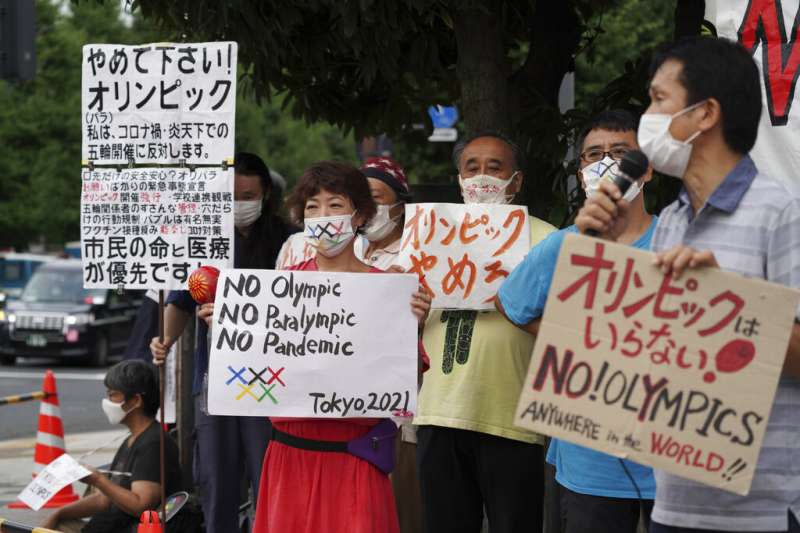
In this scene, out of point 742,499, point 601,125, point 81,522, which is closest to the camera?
point 742,499

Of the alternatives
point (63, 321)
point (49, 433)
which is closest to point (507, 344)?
point (49, 433)

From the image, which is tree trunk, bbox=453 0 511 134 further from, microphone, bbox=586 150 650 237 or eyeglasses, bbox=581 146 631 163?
microphone, bbox=586 150 650 237

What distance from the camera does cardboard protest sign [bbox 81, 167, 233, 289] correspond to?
5957 mm

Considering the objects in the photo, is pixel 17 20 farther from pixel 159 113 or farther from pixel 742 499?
pixel 742 499

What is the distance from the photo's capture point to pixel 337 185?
503 cm

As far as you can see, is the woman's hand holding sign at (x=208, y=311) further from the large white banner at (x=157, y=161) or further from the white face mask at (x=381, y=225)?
the white face mask at (x=381, y=225)

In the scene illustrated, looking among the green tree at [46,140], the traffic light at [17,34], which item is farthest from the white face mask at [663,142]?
the green tree at [46,140]

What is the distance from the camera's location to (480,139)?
5465 mm

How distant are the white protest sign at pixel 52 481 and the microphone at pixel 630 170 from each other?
3.75 m

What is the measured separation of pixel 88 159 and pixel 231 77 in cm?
81

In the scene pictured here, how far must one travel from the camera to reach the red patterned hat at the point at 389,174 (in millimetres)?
6457

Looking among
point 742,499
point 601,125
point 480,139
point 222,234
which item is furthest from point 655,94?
point 222,234

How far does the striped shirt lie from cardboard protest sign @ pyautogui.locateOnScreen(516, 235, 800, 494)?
0.41 feet

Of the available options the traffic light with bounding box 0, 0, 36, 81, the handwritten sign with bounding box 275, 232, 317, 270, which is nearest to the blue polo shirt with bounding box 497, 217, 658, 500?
the handwritten sign with bounding box 275, 232, 317, 270
